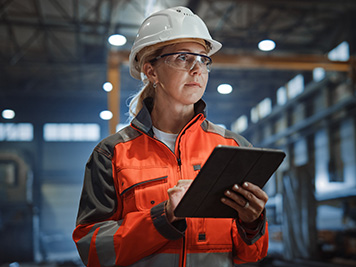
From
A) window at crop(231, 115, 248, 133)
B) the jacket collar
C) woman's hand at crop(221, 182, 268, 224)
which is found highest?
window at crop(231, 115, 248, 133)

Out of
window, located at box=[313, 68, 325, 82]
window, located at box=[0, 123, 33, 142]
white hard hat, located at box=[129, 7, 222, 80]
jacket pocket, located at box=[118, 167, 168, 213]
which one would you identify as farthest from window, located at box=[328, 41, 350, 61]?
window, located at box=[0, 123, 33, 142]

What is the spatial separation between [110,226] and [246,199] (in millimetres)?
534

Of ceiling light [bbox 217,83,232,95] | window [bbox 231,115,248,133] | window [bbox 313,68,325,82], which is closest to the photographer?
ceiling light [bbox 217,83,232,95]

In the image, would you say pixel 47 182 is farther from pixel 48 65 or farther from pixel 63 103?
pixel 48 65

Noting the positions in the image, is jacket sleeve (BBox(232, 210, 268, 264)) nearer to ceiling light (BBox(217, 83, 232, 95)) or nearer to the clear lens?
the clear lens

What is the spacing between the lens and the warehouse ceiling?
11648mm

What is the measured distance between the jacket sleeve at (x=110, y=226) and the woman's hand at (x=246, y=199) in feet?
0.69

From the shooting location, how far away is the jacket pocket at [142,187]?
150cm

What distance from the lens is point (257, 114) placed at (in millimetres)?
18766

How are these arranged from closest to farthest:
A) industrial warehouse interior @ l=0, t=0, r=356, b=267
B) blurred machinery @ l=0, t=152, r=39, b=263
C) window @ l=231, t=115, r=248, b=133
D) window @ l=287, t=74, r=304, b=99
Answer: industrial warehouse interior @ l=0, t=0, r=356, b=267 → blurred machinery @ l=0, t=152, r=39, b=263 → window @ l=287, t=74, r=304, b=99 → window @ l=231, t=115, r=248, b=133

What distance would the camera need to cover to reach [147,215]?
1383mm

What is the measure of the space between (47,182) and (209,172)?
1909 cm

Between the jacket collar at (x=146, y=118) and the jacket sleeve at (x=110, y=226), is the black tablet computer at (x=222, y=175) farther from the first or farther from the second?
the jacket collar at (x=146, y=118)

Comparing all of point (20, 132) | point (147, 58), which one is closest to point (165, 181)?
point (147, 58)
